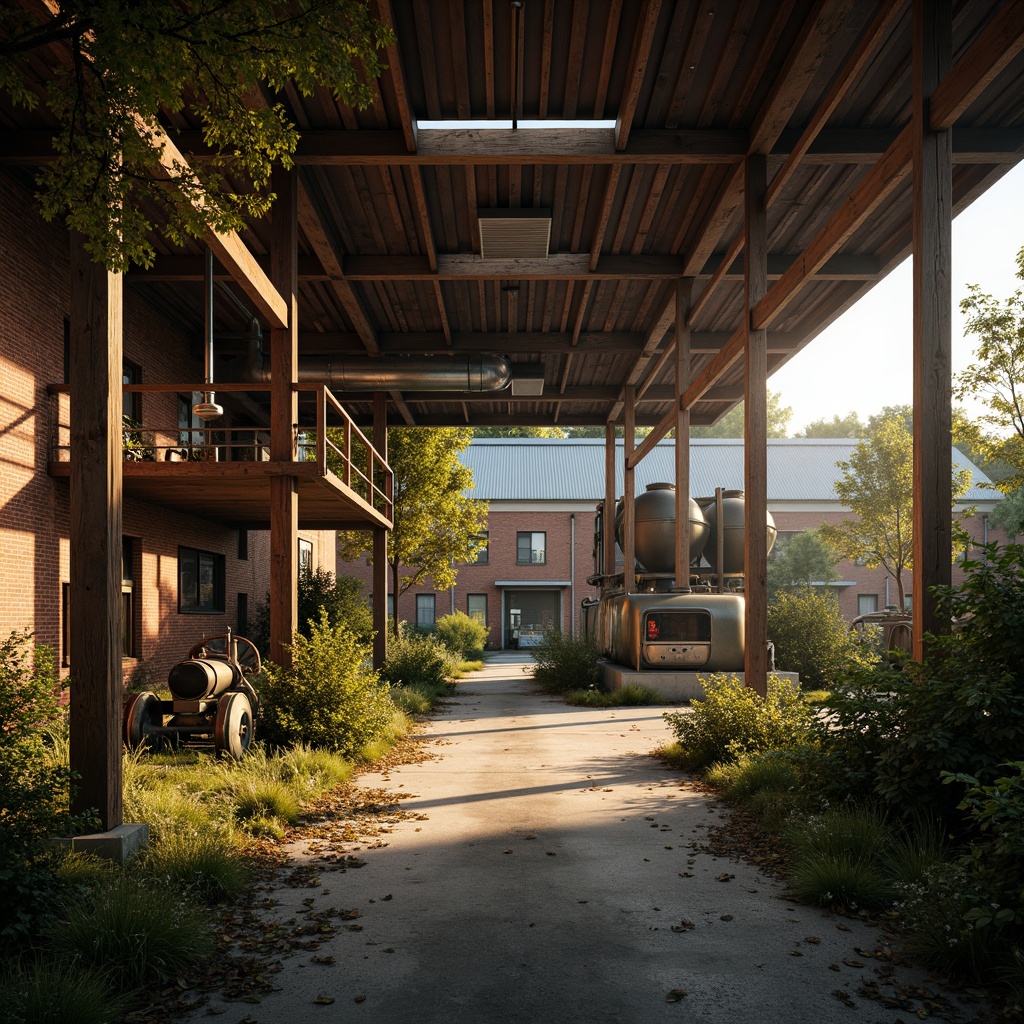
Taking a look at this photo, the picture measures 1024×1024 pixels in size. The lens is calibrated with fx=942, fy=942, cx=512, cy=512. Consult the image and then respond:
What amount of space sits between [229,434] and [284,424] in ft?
36.5

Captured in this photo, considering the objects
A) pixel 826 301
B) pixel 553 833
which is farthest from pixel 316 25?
pixel 826 301

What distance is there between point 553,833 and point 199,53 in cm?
586

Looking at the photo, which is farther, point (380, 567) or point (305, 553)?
point (305, 553)

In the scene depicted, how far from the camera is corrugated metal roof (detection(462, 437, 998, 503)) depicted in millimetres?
47281

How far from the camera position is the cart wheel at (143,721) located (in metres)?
10.4

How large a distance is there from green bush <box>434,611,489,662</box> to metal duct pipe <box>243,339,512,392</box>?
16.7 m

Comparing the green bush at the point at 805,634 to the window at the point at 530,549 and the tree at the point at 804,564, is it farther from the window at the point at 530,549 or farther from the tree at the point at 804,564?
the window at the point at 530,549

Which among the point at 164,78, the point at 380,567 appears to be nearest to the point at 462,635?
the point at 380,567

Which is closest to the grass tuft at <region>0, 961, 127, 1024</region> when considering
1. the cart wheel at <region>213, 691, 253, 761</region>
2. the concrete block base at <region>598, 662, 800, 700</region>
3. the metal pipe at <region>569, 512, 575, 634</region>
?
the cart wheel at <region>213, 691, 253, 761</region>

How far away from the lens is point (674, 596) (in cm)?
1714

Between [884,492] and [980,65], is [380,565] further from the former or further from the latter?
[884,492]

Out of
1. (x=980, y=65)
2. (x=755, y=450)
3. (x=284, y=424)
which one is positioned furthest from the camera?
(x=284, y=424)

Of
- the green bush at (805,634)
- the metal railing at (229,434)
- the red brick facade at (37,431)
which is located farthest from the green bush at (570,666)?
the red brick facade at (37,431)

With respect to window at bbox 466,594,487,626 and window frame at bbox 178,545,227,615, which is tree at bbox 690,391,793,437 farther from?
window frame at bbox 178,545,227,615
